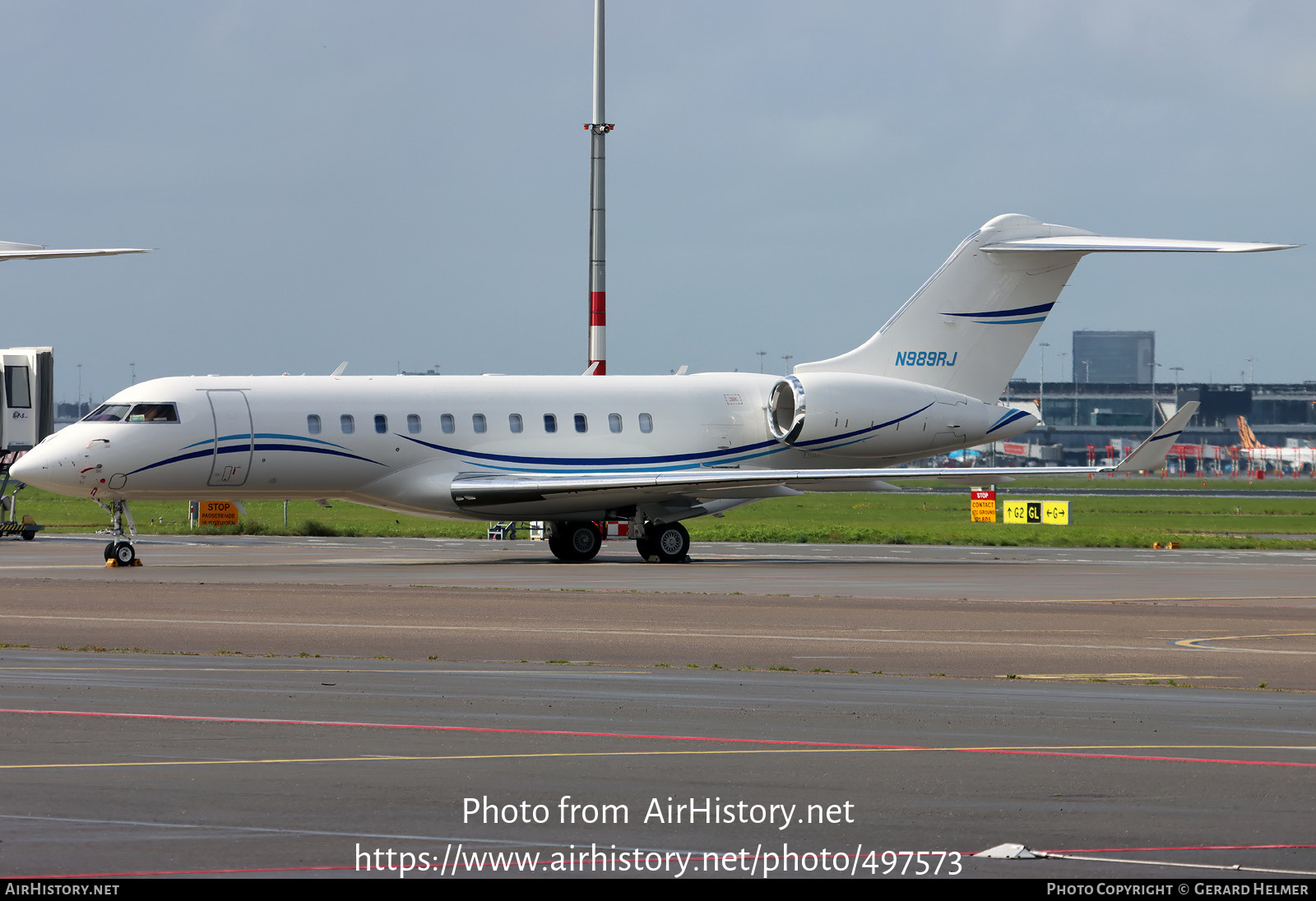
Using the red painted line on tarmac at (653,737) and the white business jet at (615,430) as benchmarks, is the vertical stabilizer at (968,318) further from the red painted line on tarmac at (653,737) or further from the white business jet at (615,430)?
the red painted line on tarmac at (653,737)

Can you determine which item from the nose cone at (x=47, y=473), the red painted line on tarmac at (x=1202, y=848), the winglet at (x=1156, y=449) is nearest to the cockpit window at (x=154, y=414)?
the nose cone at (x=47, y=473)

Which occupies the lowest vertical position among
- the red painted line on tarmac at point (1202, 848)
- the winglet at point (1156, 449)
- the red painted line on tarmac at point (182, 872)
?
the red painted line on tarmac at point (1202, 848)

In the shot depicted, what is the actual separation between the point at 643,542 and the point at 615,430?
273cm

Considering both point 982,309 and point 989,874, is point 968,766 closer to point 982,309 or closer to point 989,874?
point 989,874

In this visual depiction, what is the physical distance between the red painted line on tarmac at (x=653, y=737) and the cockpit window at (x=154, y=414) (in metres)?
21.7

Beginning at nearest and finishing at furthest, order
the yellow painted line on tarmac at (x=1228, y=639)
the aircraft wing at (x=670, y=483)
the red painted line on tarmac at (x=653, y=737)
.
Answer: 1. the red painted line on tarmac at (x=653, y=737)
2. the yellow painted line on tarmac at (x=1228, y=639)
3. the aircraft wing at (x=670, y=483)

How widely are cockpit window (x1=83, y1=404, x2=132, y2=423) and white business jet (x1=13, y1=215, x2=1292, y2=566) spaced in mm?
47

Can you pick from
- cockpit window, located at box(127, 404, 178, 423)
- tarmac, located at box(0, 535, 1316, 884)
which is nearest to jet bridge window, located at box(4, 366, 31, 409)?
cockpit window, located at box(127, 404, 178, 423)

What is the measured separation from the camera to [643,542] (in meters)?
37.3

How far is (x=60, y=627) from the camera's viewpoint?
19.3 meters

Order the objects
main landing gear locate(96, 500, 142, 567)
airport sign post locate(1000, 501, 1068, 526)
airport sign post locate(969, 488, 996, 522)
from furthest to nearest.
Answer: airport sign post locate(1000, 501, 1068, 526), airport sign post locate(969, 488, 996, 522), main landing gear locate(96, 500, 142, 567)

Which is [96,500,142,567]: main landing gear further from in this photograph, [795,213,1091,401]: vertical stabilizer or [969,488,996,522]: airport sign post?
[969,488,996,522]: airport sign post

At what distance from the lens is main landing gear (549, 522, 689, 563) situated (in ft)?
122

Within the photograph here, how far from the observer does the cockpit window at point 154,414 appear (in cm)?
3334
